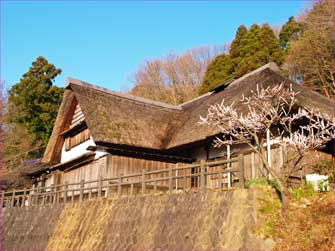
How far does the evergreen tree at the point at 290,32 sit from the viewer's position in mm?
34219

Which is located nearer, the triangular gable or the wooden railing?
the wooden railing

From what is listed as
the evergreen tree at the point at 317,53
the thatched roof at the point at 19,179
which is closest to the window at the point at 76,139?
the thatched roof at the point at 19,179

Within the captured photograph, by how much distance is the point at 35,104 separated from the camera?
106 feet

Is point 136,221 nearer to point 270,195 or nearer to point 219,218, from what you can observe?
point 219,218

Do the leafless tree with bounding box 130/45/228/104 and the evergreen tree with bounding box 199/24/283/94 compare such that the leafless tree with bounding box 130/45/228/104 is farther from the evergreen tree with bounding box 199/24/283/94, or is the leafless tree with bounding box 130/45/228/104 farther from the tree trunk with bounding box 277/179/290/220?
the tree trunk with bounding box 277/179/290/220

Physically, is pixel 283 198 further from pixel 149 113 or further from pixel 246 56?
pixel 246 56

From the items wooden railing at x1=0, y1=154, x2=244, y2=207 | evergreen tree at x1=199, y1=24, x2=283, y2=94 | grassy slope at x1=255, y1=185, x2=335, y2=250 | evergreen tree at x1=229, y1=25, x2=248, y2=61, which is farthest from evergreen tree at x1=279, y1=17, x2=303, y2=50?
grassy slope at x1=255, y1=185, x2=335, y2=250

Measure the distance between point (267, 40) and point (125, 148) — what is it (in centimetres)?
1999

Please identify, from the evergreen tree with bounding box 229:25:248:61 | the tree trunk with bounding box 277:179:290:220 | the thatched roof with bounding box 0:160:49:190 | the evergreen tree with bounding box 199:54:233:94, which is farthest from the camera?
the evergreen tree with bounding box 229:25:248:61

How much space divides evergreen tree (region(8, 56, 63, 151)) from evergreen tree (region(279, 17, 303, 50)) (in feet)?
72.4

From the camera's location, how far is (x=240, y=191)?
9.51m

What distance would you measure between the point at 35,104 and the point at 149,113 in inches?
626

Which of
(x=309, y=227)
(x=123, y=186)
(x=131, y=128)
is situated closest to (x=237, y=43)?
(x=131, y=128)

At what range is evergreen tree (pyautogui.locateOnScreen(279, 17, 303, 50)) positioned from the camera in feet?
112
